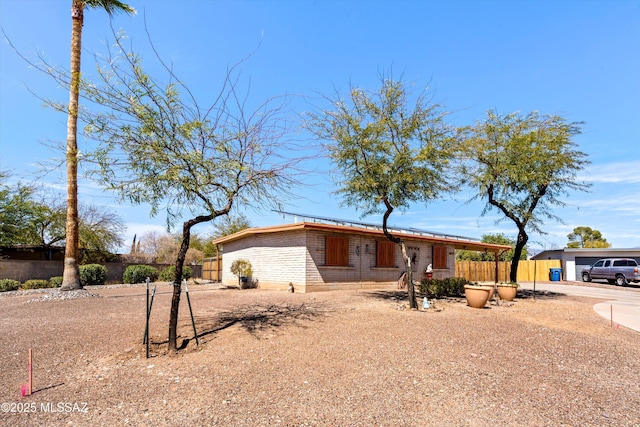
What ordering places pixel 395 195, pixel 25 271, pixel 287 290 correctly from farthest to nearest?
pixel 25 271 → pixel 287 290 → pixel 395 195

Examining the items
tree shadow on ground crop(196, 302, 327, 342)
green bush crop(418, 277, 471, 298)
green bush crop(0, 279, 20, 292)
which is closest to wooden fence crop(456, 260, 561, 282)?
green bush crop(418, 277, 471, 298)

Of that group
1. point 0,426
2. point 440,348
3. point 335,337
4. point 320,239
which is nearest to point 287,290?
point 320,239

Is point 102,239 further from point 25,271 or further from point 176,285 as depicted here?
point 176,285

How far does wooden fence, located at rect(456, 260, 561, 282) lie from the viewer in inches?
1164

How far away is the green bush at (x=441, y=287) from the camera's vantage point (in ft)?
46.1

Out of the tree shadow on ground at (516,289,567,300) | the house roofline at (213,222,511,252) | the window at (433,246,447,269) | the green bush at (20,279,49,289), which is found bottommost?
the tree shadow on ground at (516,289,567,300)

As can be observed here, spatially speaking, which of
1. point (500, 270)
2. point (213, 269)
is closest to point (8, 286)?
point (213, 269)

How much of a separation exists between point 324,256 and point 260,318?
7.75 meters

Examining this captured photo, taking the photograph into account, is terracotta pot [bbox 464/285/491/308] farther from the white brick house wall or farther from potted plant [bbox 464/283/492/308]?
the white brick house wall

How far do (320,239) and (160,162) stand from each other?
34.5 ft

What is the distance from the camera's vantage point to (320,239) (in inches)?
655

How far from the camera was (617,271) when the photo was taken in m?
26.6

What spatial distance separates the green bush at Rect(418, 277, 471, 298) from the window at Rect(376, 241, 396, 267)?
4.47 m

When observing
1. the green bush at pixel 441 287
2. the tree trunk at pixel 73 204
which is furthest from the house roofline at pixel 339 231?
the tree trunk at pixel 73 204
